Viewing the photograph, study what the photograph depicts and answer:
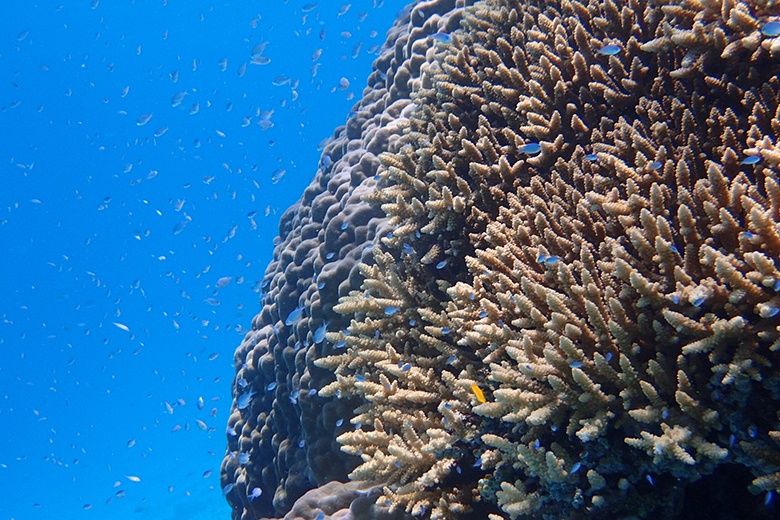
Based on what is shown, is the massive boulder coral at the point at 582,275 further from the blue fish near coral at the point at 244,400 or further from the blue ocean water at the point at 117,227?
the blue ocean water at the point at 117,227

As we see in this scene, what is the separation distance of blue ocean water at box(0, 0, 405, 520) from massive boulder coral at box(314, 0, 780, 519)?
4107 cm

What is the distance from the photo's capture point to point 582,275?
2.56 metres

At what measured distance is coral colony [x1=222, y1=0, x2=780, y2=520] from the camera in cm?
210

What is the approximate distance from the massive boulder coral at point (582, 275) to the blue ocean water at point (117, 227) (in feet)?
135

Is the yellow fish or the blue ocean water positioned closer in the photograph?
the yellow fish

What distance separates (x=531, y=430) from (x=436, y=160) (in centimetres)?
233

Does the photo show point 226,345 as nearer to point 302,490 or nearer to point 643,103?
point 302,490

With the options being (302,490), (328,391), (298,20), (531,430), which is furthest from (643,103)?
(298,20)

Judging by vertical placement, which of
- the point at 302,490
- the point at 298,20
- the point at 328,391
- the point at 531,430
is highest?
the point at 298,20

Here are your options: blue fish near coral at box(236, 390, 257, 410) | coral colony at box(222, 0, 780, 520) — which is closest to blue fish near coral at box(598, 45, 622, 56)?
coral colony at box(222, 0, 780, 520)

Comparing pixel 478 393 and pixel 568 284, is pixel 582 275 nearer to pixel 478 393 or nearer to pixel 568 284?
pixel 568 284

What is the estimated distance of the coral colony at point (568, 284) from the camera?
2102 mm

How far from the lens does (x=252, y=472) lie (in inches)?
238

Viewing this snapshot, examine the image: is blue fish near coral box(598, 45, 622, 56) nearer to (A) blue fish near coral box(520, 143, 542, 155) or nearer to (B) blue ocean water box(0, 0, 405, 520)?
(A) blue fish near coral box(520, 143, 542, 155)
